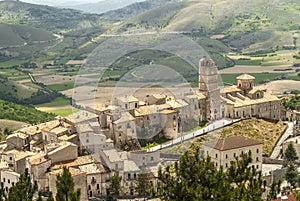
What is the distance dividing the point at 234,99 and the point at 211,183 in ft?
83.0

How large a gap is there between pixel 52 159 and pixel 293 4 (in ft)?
566

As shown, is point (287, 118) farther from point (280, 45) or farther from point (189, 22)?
point (189, 22)

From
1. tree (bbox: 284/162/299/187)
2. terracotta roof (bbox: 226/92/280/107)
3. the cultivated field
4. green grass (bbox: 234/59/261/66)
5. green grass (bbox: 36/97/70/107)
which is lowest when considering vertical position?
green grass (bbox: 36/97/70/107)

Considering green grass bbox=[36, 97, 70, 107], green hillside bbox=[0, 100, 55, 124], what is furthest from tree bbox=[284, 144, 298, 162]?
green grass bbox=[36, 97, 70, 107]

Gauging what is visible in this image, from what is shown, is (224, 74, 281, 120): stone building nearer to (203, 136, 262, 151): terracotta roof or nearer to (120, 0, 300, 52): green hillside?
(203, 136, 262, 151): terracotta roof

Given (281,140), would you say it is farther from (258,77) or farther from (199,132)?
(258,77)

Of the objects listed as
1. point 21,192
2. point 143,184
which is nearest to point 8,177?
point 143,184

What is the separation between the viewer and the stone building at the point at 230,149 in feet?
128

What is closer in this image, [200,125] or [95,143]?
[95,143]

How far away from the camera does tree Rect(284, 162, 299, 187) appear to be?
37531 mm

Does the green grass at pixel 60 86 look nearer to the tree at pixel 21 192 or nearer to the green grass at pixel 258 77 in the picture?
the green grass at pixel 258 77

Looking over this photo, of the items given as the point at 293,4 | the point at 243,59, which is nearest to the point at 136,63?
the point at 243,59

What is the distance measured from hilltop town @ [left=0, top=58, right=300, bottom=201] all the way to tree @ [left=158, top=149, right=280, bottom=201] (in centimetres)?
1002

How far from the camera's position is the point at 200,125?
44844 mm
